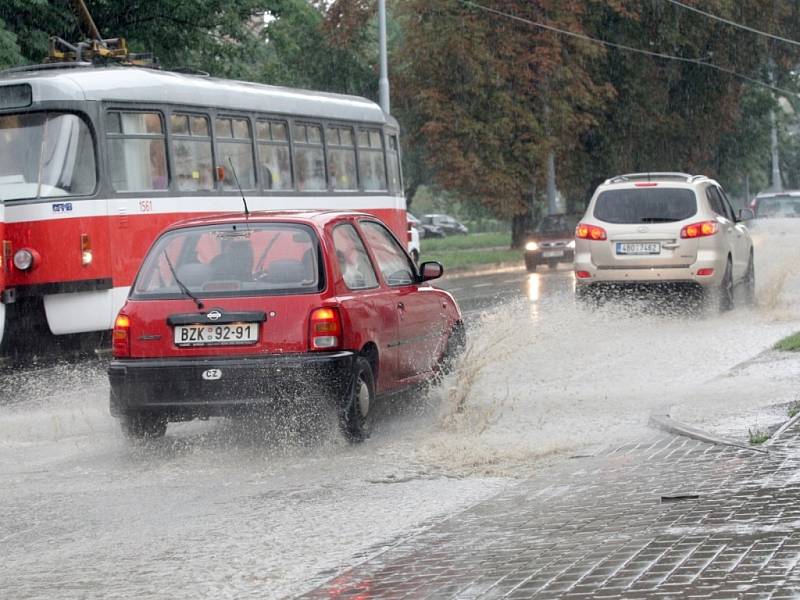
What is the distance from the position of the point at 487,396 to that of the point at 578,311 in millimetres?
8412

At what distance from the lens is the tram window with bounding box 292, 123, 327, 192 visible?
21469 mm

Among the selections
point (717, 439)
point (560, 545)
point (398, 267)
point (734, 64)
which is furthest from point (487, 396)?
point (734, 64)

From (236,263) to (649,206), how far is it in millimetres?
10859

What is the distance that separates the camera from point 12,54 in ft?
82.6

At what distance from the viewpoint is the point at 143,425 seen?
32.8ft

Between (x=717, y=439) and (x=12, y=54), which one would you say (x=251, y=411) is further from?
(x=12, y=54)

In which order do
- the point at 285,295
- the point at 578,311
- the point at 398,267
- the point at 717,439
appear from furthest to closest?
the point at 578,311
the point at 398,267
the point at 285,295
the point at 717,439

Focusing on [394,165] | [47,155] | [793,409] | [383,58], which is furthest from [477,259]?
[793,409]

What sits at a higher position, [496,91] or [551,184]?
[496,91]

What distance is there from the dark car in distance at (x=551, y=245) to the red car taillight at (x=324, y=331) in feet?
97.9

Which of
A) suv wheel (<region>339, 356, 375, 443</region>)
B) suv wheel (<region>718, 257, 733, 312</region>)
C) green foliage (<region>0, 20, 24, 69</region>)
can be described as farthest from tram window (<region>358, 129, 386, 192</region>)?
suv wheel (<region>339, 356, 375, 443</region>)

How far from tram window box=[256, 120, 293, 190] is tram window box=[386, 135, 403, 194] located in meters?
4.54

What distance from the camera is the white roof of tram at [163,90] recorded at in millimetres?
16594

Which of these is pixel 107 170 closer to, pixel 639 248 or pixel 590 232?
pixel 590 232
